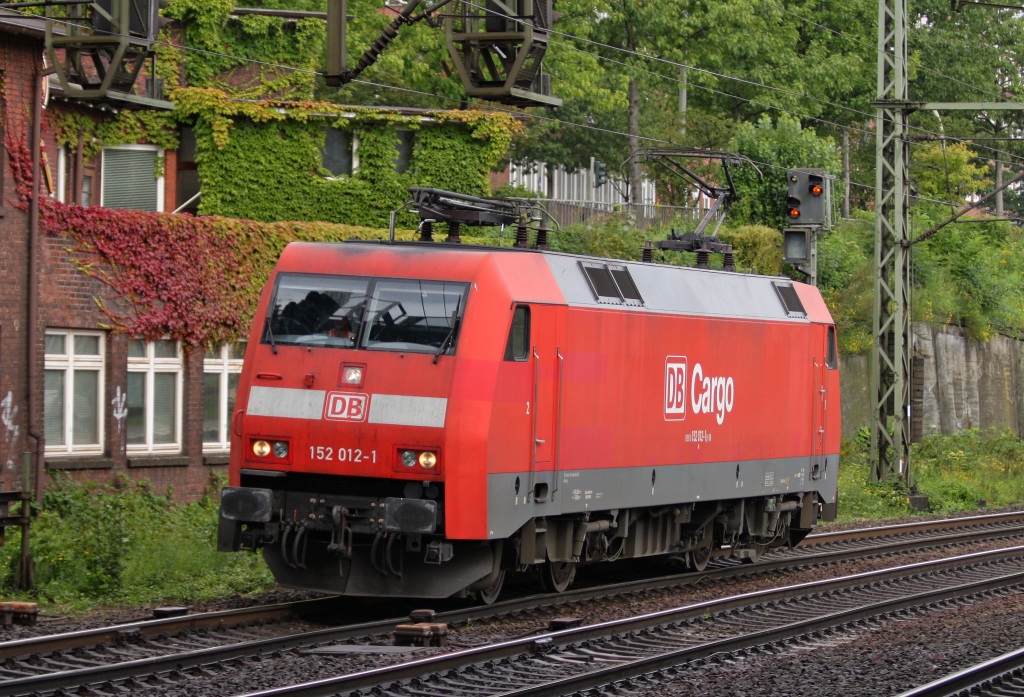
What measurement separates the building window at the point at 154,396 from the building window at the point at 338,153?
7.76 m

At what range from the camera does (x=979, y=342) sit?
→ 138 feet

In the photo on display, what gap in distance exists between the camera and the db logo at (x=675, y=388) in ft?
53.1

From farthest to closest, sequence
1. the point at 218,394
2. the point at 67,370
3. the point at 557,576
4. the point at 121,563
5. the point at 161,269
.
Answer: the point at 218,394
the point at 161,269
the point at 67,370
the point at 121,563
the point at 557,576

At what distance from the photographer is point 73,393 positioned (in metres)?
20.8

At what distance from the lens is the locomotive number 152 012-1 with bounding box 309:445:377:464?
13188 millimetres

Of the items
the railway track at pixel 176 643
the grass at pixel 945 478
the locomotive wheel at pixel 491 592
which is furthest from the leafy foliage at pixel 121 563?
the grass at pixel 945 478

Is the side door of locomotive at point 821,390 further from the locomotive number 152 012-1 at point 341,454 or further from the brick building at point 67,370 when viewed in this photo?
the brick building at point 67,370

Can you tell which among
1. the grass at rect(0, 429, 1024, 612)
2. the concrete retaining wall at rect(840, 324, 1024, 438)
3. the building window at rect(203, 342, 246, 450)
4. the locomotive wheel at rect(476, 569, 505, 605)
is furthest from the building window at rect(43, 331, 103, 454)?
the concrete retaining wall at rect(840, 324, 1024, 438)

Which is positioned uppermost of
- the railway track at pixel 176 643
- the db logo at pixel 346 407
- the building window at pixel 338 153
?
the building window at pixel 338 153

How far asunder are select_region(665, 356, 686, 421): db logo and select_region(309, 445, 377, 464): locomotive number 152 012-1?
158 inches

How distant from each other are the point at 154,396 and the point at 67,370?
153 centimetres

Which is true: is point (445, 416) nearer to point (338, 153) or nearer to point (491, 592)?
point (491, 592)

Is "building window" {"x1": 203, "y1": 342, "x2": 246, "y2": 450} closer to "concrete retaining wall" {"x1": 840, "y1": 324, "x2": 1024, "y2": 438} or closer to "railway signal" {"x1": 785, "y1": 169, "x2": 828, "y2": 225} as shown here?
"railway signal" {"x1": 785, "y1": 169, "x2": 828, "y2": 225}

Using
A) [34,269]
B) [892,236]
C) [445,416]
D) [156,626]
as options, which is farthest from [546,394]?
[892,236]
